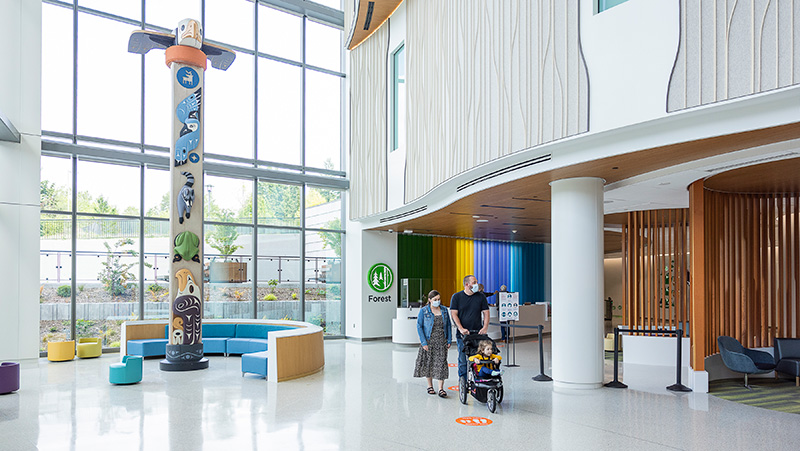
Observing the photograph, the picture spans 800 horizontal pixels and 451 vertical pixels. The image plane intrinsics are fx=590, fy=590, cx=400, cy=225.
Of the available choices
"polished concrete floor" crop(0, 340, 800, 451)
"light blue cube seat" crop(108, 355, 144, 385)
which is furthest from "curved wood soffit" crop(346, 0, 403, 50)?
"light blue cube seat" crop(108, 355, 144, 385)

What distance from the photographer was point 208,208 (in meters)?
14.6

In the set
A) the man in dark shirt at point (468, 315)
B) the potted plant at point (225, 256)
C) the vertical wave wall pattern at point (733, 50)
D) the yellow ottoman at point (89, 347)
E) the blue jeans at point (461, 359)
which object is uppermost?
the vertical wave wall pattern at point (733, 50)

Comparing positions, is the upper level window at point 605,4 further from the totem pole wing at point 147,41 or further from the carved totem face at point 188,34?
the totem pole wing at point 147,41

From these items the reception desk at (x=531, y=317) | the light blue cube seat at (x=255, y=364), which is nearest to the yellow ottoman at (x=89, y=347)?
the light blue cube seat at (x=255, y=364)

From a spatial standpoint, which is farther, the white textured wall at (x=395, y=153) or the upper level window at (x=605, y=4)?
the white textured wall at (x=395, y=153)

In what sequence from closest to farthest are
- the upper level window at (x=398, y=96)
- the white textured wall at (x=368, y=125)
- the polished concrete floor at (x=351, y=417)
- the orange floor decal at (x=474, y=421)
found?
the polished concrete floor at (x=351, y=417)
the orange floor decal at (x=474, y=421)
the upper level window at (x=398, y=96)
the white textured wall at (x=368, y=125)

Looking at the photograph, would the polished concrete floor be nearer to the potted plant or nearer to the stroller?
the stroller

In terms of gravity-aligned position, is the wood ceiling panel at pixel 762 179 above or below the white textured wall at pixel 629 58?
below

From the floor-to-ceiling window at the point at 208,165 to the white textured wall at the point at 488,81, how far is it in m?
5.19

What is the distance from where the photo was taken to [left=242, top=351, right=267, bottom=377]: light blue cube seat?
976 cm

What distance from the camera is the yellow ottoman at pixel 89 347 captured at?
12.4 m

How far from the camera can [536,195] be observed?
421 inches

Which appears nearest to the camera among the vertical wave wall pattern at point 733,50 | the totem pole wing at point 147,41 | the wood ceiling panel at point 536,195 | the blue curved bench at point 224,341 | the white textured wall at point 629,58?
the vertical wave wall pattern at point 733,50

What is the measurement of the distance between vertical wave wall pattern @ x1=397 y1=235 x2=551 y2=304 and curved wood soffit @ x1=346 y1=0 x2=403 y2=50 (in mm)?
5809
